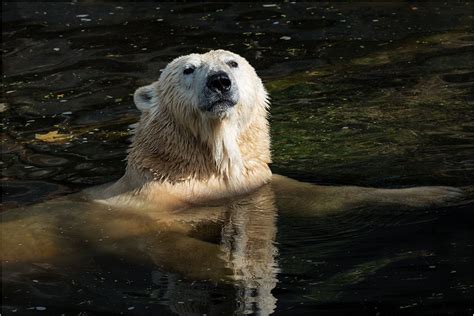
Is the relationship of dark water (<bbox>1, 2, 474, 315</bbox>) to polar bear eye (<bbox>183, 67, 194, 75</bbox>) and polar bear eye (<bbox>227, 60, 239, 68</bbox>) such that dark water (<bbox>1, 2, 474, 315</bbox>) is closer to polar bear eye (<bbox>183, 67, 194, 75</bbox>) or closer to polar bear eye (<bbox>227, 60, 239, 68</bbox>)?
polar bear eye (<bbox>227, 60, 239, 68</bbox>)

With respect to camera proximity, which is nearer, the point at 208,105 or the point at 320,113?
the point at 208,105

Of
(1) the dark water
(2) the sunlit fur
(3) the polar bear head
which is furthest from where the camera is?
(2) the sunlit fur

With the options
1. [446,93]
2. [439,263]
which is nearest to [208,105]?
[439,263]

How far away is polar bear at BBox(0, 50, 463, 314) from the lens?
7.18m

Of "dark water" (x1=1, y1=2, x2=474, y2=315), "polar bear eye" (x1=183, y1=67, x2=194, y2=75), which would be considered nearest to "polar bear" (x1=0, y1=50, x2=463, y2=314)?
"polar bear eye" (x1=183, y1=67, x2=194, y2=75)

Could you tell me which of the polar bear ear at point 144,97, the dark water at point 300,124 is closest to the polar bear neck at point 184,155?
the polar bear ear at point 144,97

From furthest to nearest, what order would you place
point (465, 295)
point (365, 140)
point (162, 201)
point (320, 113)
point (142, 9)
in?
1. point (142, 9)
2. point (320, 113)
3. point (365, 140)
4. point (162, 201)
5. point (465, 295)

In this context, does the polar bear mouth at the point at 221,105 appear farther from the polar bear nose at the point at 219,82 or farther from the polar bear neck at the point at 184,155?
the polar bear neck at the point at 184,155

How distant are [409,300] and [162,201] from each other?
7.92 ft

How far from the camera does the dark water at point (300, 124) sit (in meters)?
6.22

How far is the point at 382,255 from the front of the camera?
6.56 metres

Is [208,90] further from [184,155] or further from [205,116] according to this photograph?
[184,155]

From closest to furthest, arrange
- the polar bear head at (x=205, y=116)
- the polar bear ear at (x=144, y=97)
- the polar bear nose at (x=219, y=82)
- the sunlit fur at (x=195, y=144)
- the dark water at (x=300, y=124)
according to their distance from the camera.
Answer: the dark water at (x=300, y=124)
the polar bear nose at (x=219, y=82)
the polar bear head at (x=205, y=116)
the sunlit fur at (x=195, y=144)
the polar bear ear at (x=144, y=97)

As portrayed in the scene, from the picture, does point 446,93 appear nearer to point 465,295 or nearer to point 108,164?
point 108,164
